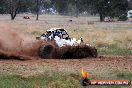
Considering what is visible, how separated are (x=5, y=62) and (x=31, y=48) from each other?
2.57 m

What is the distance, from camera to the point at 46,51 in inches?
736

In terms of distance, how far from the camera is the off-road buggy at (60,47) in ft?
61.5

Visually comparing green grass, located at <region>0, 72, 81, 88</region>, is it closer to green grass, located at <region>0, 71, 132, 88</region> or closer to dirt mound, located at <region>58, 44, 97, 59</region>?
green grass, located at <region>0, 71, 132, 88</region>

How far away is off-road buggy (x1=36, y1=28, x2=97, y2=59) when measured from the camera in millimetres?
18734

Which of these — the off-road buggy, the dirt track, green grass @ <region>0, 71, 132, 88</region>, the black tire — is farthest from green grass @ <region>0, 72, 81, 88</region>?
the off-road buggy

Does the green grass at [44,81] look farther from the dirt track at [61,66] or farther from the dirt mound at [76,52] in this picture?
the dirt mound at [76,52]

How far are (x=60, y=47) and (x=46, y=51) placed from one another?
73 cm

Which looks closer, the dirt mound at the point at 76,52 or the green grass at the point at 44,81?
the green grass at the point at 44,81

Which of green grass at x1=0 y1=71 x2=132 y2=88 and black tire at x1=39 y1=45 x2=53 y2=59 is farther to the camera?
black tire at x1=39 y1=45 x2=53 y2=59

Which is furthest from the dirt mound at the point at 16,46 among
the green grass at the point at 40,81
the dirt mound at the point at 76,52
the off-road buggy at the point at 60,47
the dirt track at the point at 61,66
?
the green grass at the point at 40,81

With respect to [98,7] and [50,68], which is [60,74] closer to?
[50,68]

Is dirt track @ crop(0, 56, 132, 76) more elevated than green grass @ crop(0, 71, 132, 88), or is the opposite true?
green grass @ crop(0, 71, 132, 88)

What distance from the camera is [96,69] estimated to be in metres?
15.5

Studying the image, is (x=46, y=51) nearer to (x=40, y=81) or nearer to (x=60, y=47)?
(x=60, y=47)
